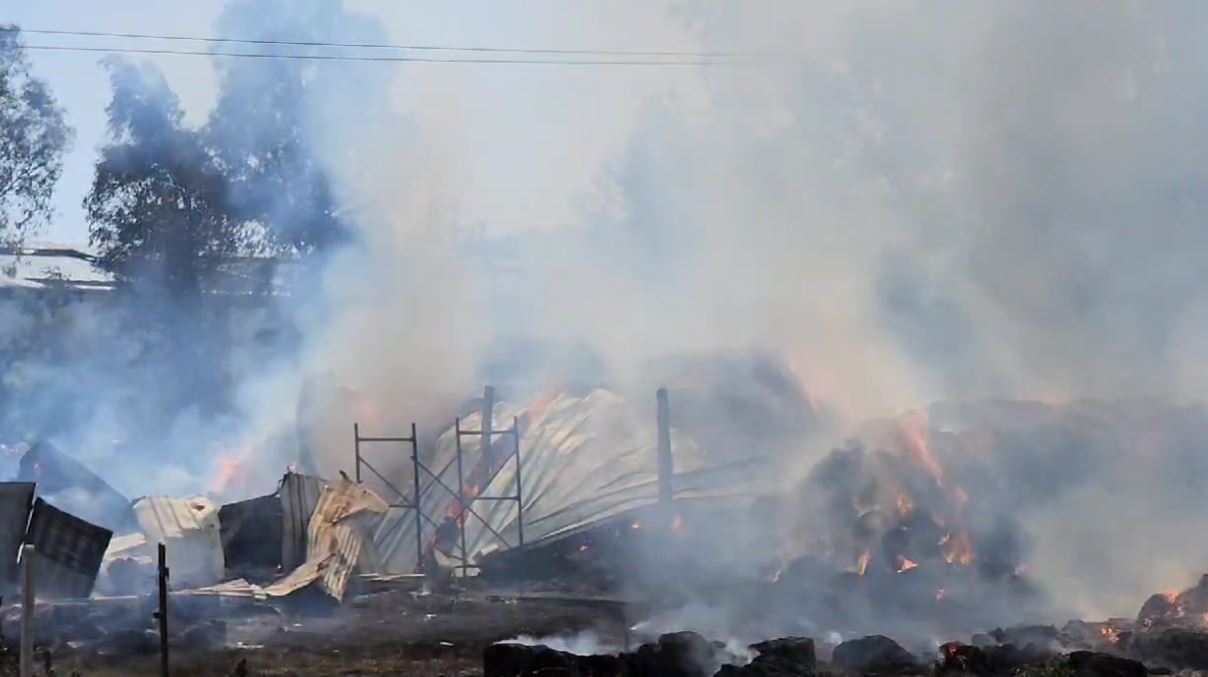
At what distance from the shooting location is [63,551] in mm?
19047

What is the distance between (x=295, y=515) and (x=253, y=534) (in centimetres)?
71

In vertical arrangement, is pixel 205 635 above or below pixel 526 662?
above

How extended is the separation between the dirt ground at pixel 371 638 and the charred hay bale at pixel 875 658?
2.74 m

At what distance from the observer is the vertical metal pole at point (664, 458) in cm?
2312

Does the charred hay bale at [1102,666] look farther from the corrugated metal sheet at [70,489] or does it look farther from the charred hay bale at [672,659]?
the corrugated metal sheet at [70,489]

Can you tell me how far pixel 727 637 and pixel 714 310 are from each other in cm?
1302

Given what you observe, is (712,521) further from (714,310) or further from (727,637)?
(714,310)

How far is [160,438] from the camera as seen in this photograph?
33875mm

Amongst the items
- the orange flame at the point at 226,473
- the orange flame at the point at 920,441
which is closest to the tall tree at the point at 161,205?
the orange flame at the point at 226,473

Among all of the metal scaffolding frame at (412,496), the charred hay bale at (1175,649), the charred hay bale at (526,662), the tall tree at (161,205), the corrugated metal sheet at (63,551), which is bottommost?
the charred hay bale at (1175,649)

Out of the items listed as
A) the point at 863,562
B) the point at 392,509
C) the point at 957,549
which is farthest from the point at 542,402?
the point at 957,549

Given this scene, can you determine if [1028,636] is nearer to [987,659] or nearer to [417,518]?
[987,659]

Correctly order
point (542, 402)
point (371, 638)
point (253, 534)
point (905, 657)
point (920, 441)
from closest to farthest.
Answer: point (905, 657) < point (371, 638) < point (253, 534) < point (920, 441) < point (542, 402)

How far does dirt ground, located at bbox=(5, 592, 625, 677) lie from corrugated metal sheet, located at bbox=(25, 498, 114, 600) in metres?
2.27
